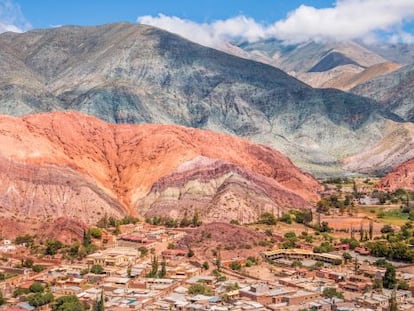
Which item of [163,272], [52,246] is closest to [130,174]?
[52,246]

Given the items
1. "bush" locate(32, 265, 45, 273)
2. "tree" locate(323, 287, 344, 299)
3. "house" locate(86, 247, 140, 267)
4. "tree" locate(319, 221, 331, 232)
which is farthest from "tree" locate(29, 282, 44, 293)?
"tree" locate(319, 221, 331, 232)

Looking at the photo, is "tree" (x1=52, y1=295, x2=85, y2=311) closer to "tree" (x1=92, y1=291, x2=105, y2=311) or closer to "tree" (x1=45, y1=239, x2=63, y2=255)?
"tree" (x1=92, y1=291, x2=105, y2=311)

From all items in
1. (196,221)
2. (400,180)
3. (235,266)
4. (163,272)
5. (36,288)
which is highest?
(400,180)

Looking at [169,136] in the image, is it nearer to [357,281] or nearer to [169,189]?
[169,189]

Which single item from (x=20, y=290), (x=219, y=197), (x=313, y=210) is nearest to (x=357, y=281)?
(x=20, y=290)

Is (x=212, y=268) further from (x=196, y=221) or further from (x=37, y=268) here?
(x=196, y=221)

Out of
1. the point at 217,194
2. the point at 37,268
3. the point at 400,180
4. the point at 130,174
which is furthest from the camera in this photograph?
the point at 400,180
